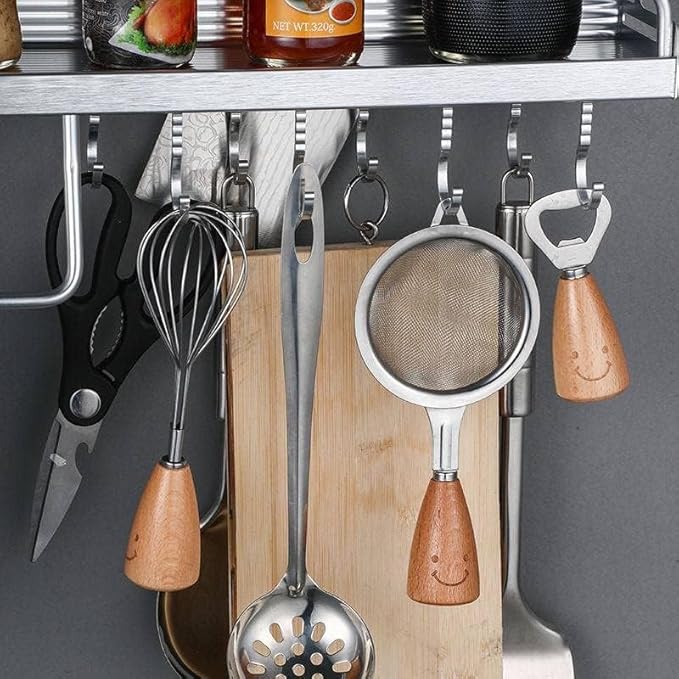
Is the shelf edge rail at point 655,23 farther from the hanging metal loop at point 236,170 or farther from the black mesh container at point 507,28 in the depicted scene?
the hanging metal loop at point 236,170

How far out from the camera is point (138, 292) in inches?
30.7

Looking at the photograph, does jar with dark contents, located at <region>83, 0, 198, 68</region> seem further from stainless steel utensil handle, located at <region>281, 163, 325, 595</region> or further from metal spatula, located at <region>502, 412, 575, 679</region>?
metal spatula, located at <region>502, 412, 575, 679</region>

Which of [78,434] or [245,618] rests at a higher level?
[78,434]

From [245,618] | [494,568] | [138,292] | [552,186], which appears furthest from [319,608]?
[552,186]

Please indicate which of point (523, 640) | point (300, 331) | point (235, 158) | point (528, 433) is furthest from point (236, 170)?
point (523, 640)

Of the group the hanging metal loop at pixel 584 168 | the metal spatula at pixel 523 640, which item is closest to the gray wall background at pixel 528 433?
the metal spatula at pixel 523 640

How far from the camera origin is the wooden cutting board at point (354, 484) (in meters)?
0.81

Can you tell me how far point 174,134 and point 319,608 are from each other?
350mm

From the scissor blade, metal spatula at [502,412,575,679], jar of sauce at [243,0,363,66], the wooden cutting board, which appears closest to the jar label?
jar of sauce at [243,0,363,66]

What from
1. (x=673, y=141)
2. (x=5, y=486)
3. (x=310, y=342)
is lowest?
(x=5, y=486)

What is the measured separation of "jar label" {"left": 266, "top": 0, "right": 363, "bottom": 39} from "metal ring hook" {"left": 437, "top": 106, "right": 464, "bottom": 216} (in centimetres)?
11

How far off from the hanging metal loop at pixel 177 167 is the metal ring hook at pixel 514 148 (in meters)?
0.22

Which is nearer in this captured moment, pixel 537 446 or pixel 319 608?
pixel 319 608

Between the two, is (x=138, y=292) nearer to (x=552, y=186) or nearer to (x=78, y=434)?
(x=78, y=434)
